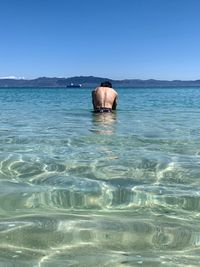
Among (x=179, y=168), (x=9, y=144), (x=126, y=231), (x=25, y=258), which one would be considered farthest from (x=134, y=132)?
(x=25, y=258)

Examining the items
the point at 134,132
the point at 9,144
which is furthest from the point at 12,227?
the point at 134,132

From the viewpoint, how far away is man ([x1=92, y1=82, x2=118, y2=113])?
15180 mm

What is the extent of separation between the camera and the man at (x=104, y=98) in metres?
15.2

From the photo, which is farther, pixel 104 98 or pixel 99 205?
pixel 104 98

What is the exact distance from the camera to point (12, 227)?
3.39 metres

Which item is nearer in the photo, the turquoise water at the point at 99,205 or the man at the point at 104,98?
the turquoise water at the point at 99,205

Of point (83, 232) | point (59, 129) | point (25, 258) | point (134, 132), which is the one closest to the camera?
point (25, 258)

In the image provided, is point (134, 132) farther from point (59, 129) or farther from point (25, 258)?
point (25, 258)

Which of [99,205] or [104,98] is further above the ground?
[104,98]

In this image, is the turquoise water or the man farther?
the man

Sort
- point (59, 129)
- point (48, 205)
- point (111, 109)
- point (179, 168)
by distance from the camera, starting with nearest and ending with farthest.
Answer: point (48, 205)
point (179, 168)
point (59, 129)
point (111, 109)

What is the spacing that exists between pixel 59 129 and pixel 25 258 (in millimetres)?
7722

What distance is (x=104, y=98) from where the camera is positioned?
15266 mm

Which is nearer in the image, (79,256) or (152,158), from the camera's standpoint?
(79,256)
